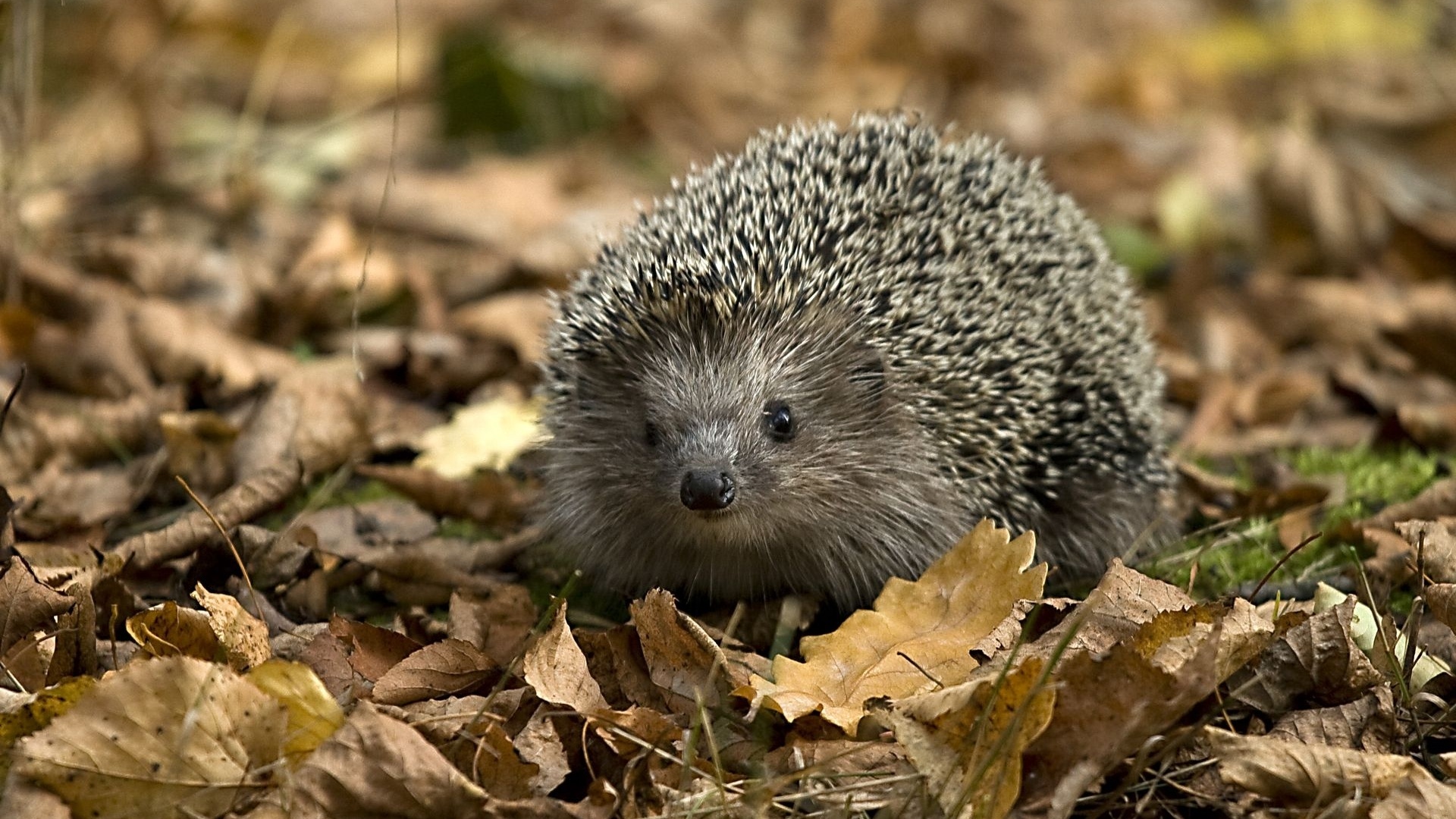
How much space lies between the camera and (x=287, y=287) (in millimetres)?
7941

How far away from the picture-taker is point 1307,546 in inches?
211

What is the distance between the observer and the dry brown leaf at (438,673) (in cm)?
422

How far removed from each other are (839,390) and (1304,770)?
2.29 m

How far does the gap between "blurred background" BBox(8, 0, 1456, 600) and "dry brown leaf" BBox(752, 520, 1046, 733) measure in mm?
963

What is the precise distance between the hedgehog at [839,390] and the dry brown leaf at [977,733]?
1434mm

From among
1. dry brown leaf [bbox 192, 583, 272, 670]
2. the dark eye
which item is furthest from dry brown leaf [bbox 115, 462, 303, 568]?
the dark eye

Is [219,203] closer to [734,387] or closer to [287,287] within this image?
[287,287]

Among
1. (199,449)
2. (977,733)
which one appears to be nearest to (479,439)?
(199,449)

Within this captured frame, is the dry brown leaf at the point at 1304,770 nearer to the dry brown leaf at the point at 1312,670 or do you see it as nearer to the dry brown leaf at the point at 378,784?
the dry brown leaf at the point at 1312,670

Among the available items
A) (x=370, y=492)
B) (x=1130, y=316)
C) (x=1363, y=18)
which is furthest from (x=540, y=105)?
(x=1363, y=18)

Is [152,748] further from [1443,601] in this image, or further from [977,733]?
[1443,601]

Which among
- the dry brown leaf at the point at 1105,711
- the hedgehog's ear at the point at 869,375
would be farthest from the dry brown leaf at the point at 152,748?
the hedgehog's ear at the point at 869,375

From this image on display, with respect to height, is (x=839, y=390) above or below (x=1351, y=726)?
above

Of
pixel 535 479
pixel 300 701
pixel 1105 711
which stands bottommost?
pixel 535 479
